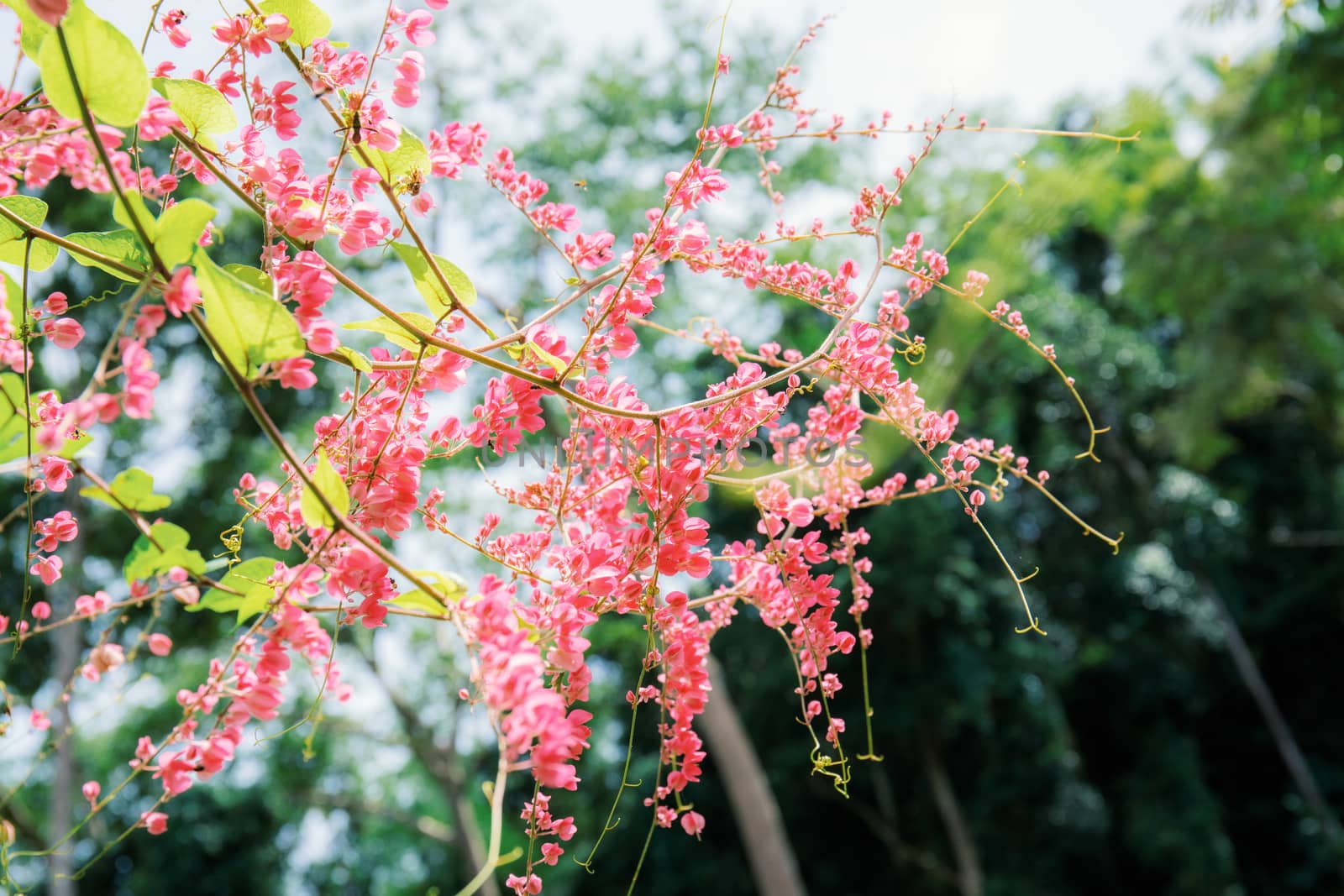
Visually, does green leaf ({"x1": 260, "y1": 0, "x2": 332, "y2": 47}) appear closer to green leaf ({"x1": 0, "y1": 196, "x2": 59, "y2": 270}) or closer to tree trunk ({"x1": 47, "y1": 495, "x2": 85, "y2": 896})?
green leaf ({"x1": 0, "y1": 196, "x2": 59, "y2": 270})

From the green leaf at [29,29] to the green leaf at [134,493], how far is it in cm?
25

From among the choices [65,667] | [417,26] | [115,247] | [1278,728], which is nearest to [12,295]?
[115,247]

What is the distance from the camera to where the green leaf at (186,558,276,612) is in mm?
613

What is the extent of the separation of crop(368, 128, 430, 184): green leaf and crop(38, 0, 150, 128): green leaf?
193mm

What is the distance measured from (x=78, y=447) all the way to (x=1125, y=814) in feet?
31.8

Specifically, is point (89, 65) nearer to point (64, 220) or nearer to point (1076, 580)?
point (64, 220)

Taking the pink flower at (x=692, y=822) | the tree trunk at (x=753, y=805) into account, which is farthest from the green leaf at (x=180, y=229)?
the tree trunk at (x=753, y=805)

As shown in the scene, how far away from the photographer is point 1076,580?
9680mm

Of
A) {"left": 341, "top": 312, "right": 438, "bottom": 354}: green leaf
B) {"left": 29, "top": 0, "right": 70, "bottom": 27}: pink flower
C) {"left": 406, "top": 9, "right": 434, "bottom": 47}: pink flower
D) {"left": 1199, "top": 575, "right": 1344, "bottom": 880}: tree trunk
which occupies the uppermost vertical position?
{"left": 406, "top": 9, "right": 434, "bottom": 47}: pink flower

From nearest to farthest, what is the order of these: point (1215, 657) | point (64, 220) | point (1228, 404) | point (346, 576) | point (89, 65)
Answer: point (89, 65), point (346, 576), point (64, 220), point (1228, 404), point (1215, 657)

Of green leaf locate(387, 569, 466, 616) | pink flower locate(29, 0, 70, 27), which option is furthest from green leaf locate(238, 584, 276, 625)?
pink flower locate(29, 0, 70, 27)

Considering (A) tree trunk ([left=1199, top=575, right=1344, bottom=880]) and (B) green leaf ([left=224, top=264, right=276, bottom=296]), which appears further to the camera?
(A) tree trunk ([left=1199, top=575, right=1344, bottom=880])

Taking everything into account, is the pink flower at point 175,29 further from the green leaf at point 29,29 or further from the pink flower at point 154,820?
the pink flower at point 154,820

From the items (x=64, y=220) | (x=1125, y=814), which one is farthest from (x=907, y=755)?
(x=64, y=220)
